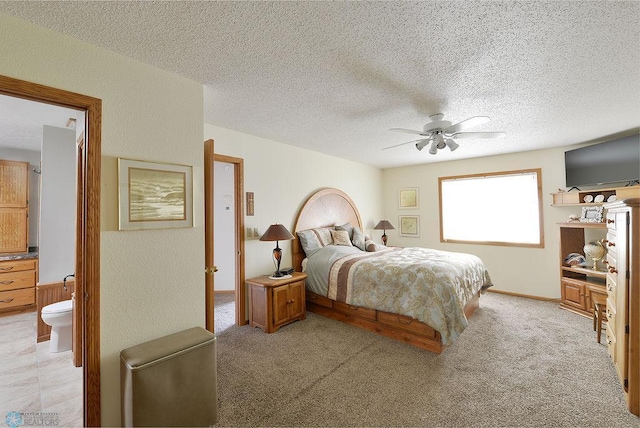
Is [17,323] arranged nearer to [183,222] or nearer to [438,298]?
[183,222]

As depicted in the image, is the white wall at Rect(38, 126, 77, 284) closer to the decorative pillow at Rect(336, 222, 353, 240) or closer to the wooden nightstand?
the wooden nightstand

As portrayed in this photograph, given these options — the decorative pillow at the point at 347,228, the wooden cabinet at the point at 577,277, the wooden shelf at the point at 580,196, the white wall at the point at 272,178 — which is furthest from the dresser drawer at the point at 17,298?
the wooden shelf at the point at 580,196

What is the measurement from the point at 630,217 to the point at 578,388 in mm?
1393

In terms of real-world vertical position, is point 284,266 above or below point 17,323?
above

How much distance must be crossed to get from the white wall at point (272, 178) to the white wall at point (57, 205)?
5.61ft

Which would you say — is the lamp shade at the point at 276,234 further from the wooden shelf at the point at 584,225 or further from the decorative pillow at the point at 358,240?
the wooden shelf at the point at 584,225

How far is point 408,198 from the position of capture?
6.04 m

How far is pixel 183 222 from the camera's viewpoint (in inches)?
81.6

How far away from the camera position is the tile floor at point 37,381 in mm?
1983

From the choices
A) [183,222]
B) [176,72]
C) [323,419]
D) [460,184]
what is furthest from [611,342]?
[176,72]

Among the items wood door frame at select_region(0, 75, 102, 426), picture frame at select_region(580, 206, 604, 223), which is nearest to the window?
picture frame at select_region(580, 206, 604, 223)

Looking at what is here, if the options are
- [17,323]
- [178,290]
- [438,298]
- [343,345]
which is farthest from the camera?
[17,323]

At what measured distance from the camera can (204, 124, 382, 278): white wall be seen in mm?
3588

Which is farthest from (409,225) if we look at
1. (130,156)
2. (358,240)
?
(130,156)
